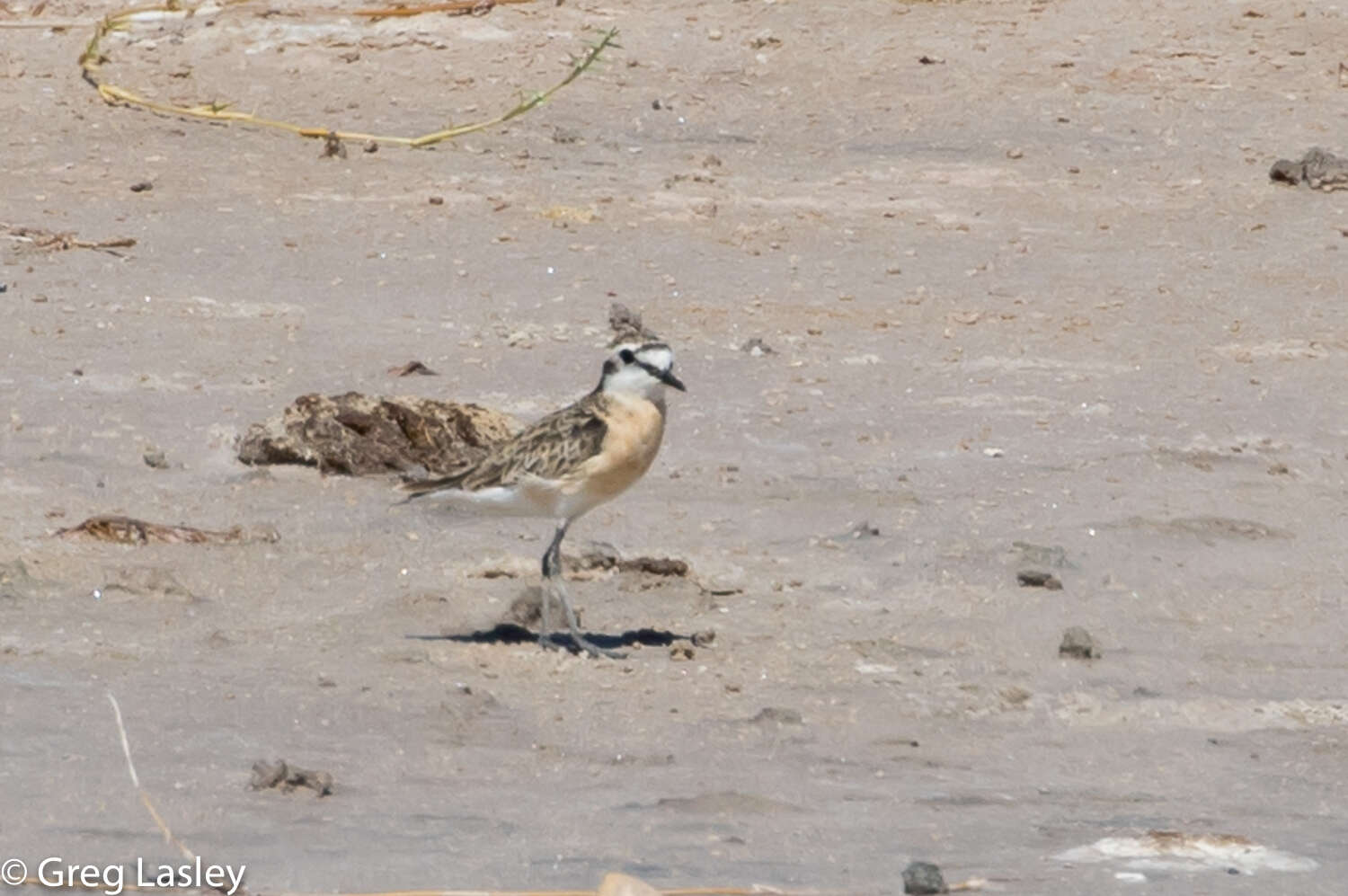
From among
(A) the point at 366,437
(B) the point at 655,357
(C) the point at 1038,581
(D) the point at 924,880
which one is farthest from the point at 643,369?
(D) the point at 924,880

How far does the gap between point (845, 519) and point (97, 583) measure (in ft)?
8.41

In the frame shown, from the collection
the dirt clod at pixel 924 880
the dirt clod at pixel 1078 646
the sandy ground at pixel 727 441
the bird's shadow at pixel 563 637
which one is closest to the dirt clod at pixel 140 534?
the sandy ground at pixel 727 441

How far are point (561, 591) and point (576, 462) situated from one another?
0.39m

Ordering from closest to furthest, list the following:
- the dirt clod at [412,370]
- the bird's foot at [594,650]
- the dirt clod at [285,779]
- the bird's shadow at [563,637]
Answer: the dirt clod at [285,779], the bird's foot at [594,650], the bird's shadow at [563,637], the dirt clod at [412,370]

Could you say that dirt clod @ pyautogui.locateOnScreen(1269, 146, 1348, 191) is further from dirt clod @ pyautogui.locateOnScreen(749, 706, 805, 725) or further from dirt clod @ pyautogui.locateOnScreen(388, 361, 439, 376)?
dirt clod @ pyautogui.locateOnScreen(749, 706, 805, 725)

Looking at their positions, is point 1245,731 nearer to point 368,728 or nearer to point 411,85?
point 368,728

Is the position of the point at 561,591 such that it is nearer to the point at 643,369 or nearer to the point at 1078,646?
the point at 643,369

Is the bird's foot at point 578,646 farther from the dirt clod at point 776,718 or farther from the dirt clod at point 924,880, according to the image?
the dirt clod at point 924,880

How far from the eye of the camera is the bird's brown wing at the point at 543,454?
7.32 m

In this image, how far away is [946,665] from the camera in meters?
7.25

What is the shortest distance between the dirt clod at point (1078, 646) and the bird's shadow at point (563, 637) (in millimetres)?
1088

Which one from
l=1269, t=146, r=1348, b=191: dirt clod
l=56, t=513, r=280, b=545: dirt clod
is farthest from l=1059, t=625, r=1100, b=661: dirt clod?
l=1269, t=146, r=1348, b=191: dirt clod

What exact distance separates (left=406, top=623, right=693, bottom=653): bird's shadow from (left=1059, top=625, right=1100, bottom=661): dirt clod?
42.9 inches

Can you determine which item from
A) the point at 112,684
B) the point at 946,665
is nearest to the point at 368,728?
the point at 112,684
